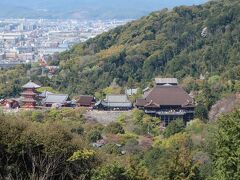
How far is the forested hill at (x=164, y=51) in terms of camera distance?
33.7 metres

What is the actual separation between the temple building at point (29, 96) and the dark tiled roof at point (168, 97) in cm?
499

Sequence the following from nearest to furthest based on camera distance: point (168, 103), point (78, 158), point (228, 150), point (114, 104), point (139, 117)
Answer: point (228, 150) → point (78, 158) → point (139, 117) → point (168, 103) → point (114, 104)

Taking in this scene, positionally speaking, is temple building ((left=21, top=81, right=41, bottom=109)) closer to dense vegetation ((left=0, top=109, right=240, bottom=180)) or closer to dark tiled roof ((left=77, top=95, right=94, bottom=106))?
dark tiled roof ((left=77, top=95, right=94, bottom=106))

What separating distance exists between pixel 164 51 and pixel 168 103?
10074 mm

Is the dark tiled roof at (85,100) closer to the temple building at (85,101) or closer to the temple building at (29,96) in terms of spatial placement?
the temple building at (85,101)

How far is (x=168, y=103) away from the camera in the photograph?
27.4 m

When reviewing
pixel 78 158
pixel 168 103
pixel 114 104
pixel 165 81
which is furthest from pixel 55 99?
pixel 78 158

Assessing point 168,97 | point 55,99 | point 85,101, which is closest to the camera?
point 168,97

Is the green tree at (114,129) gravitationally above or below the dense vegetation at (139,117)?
below

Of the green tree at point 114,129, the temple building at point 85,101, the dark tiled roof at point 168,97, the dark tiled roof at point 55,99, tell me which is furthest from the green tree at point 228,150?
the dark tiled roof at point 55,99

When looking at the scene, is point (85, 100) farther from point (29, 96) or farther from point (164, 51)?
point (164, 51)

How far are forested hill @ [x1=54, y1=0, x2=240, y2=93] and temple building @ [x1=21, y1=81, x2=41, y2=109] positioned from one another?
433 centimetres

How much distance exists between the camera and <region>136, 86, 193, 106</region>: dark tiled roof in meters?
27.3

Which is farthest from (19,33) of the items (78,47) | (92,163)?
(92,163)
